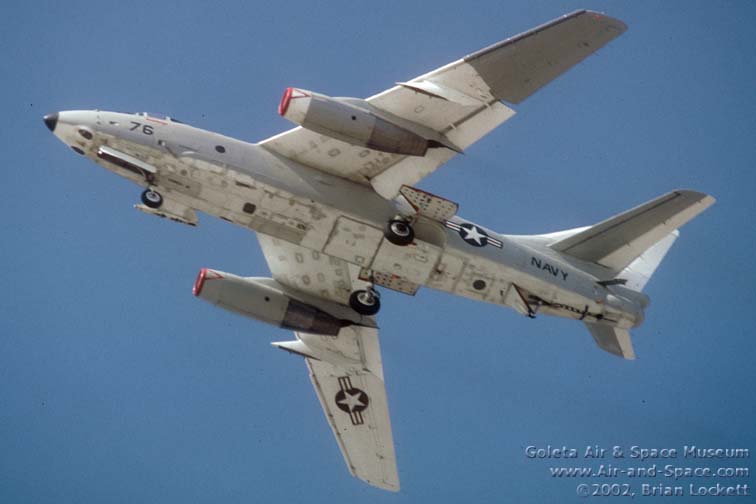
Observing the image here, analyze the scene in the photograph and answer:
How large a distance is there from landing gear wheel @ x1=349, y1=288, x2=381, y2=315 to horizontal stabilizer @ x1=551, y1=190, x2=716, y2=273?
5435 millimetres

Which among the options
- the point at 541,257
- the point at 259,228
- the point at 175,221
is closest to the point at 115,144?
the point at 175,221

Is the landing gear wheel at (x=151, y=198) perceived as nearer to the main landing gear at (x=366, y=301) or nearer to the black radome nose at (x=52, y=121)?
the black radome nose at (x=52, y=121)

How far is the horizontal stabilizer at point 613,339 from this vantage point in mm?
28625

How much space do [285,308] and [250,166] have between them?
4791 mm

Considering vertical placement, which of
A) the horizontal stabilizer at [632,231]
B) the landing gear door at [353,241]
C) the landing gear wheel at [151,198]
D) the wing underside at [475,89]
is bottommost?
the landing gear wheel at [151,198]

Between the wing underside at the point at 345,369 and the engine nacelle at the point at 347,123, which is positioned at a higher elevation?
the engine nacelle at the point at 347,123

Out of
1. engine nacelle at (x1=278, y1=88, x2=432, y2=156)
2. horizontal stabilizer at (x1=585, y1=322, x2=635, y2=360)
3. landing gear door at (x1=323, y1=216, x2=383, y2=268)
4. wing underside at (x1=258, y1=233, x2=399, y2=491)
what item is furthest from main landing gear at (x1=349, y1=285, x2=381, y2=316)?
horizontal stabilizer at (x1=585, y1=322, x2=635, y2=360)

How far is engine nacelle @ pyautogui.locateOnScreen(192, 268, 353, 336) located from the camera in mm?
26745

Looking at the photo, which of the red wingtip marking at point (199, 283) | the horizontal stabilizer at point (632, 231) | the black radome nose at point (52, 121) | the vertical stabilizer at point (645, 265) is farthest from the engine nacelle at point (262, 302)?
the vertical stabilizer at point (645, 265)

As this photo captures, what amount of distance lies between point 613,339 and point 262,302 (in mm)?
10359

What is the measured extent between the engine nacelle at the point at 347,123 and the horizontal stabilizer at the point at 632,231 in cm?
648

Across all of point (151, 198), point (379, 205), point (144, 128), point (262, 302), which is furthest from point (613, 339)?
point (144, 128)

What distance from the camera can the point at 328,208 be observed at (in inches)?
1010

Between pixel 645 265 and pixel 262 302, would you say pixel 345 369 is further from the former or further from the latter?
pixel 645 265
